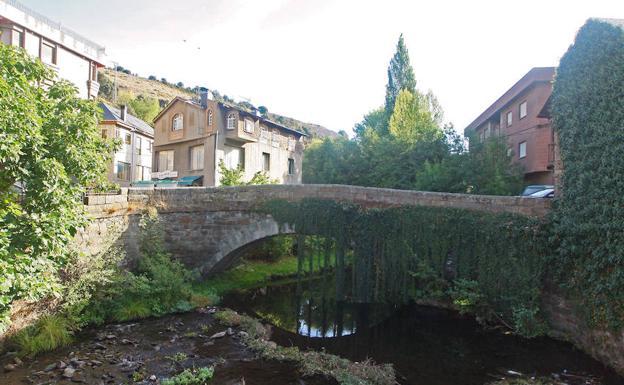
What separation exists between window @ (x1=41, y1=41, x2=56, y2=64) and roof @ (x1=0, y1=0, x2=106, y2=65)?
0.35m

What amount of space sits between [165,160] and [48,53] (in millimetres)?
11105

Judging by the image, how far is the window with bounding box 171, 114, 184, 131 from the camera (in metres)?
26.8

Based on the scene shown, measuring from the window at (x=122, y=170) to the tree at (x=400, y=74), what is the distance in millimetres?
22128

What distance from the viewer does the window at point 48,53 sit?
58.9ft

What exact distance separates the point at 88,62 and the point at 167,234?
12.8 meters

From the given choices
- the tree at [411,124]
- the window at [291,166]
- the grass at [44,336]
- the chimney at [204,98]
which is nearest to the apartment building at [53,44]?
the chimney at [204,98]

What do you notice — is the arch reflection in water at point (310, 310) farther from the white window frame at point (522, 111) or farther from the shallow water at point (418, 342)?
the white window frame at point (522, 111)

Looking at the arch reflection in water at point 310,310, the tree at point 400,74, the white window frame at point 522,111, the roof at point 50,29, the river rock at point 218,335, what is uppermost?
the tree at point 400,74

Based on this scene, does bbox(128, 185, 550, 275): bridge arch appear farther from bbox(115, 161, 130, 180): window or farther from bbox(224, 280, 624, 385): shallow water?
bbox(115, 161, 130, 180): window

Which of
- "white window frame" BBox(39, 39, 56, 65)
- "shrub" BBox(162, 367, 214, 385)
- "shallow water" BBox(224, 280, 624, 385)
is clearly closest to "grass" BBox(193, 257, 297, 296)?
"shallow water" BBox(224, 280, 624, 385)

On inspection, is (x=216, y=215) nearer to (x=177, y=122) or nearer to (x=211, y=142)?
(x=211, y=142)

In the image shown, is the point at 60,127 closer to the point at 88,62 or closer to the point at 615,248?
the point at 615,248

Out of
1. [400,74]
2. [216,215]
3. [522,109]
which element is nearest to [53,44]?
[216,215]

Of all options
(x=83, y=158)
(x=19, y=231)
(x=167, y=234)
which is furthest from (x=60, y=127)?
(x=167, y=234)
